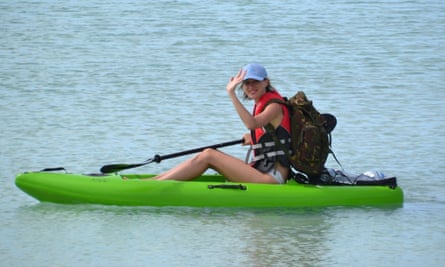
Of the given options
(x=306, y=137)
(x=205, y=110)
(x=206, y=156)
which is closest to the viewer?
(x=306, y=137)

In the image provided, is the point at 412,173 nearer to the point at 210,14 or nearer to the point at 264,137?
the point at 264,137

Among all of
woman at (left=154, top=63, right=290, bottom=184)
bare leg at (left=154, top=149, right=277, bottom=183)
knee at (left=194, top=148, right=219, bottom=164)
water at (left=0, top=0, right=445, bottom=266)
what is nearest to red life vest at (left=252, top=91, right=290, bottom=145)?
woman at (left=154, top=63, right=290, bottom=184)

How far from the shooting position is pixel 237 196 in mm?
10055

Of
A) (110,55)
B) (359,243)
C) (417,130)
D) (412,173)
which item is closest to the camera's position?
(359,243)

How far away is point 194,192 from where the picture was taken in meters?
10.1

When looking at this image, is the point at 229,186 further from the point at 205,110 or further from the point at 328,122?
the point at 205,110

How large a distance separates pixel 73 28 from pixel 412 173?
372 inches

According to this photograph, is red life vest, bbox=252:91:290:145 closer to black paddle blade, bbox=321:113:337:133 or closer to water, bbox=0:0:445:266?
black paddle blade, bbox=321:113:337:133

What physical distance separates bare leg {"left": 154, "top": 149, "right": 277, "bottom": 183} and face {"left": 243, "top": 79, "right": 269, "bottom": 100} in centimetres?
51

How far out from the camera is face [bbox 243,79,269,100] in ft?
32.9

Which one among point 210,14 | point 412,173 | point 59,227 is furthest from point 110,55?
point 59,227

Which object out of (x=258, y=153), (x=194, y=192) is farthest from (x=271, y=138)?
(x=194, y=192)

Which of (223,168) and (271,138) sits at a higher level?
(271,138)

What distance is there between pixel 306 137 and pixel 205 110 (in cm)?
437
